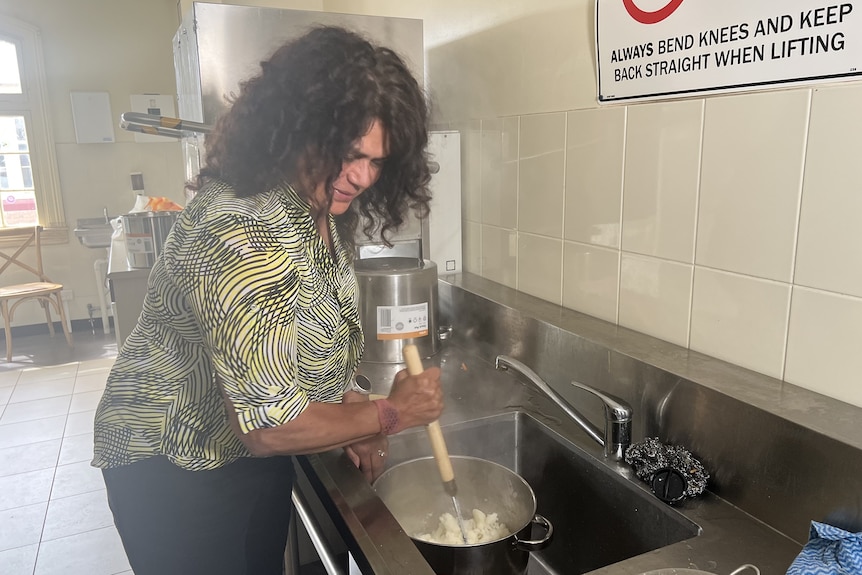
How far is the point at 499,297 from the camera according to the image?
1492 mm

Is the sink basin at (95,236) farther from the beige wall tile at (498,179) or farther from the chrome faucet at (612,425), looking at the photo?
the chrome faucet at (612,425)

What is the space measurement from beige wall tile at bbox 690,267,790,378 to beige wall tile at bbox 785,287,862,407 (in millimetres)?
19

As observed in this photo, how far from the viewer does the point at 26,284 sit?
15.0 feet

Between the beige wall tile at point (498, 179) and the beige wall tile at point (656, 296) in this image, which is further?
the beige wall tile at point (498, 179)

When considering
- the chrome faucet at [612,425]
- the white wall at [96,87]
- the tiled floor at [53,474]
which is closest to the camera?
the chrome faucet at [612,425]

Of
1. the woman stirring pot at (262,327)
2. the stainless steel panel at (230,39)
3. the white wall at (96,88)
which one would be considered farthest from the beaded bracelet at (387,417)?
the white wall at (96,88)

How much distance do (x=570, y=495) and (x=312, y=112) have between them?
753 millimetres

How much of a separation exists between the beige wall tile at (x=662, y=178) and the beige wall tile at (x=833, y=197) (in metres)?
0.19

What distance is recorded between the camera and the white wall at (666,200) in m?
0.83

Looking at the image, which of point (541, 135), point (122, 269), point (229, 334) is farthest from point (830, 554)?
point (122, 269)

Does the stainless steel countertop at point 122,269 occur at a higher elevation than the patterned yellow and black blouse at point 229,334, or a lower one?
lower

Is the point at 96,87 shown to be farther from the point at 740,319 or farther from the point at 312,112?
the point at 740,319

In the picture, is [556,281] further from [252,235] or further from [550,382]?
[252,235]

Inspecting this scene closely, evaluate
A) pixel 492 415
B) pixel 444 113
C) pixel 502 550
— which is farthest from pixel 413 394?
pixel 444 113
